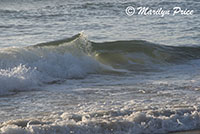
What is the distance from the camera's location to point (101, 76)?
8578mm

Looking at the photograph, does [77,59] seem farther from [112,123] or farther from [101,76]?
[112,123]

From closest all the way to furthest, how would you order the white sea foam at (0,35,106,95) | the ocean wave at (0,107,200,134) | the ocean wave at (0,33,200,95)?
the ocean wave at (0,107,200,134) → the white sea foam at (0,35,106,95) → the ocean wave at (0,33,200,95)

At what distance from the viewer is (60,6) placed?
22016 mm

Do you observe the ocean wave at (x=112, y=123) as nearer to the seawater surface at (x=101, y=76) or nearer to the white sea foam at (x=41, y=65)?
the seawater surface at (x=101, y=76)

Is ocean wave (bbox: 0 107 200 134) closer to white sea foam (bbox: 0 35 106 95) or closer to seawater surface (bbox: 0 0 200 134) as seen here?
seawater surface (bbox: 0 0 200 134)

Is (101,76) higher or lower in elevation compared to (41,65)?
lower

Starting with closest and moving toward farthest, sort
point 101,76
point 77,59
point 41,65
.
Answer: point 101,76 < point 41,65 < point 77,59

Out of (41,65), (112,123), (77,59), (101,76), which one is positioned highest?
(77,59)

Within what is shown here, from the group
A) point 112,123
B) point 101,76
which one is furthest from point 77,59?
point 112,123

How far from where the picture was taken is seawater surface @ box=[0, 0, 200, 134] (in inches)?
200

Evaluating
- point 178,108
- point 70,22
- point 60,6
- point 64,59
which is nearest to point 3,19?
point 70,22

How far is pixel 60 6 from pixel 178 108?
17.1 metres

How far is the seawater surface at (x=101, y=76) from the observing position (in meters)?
5.09

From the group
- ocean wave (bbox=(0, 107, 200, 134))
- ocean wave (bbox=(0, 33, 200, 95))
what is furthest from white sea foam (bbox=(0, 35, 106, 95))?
ocean wave (bbox=(0, 107, 200, 134))
